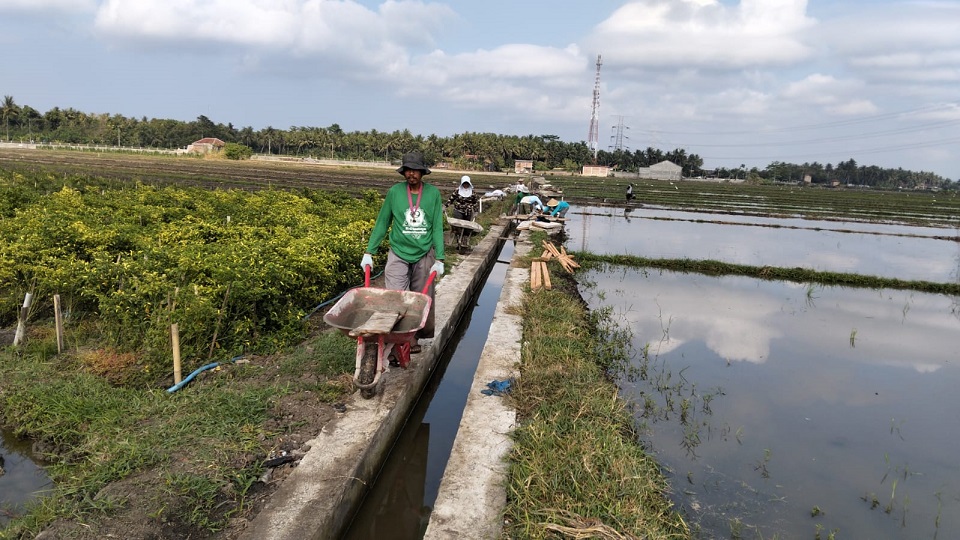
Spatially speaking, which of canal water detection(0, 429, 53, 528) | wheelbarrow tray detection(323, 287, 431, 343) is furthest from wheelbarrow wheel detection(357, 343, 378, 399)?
canal water detection(0, 429, 53, 528)

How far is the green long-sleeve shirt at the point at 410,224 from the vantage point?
4430mm

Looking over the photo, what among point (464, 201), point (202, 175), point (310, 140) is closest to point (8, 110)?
point (310, 140)

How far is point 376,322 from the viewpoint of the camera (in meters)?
3.91

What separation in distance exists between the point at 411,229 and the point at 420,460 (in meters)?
1.90

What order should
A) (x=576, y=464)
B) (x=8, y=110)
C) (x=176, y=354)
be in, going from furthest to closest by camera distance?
(x=8, y=110) < (x=176, y=354) < (x=576, y=464)

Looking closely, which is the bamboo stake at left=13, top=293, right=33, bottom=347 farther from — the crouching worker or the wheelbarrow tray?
the crouching worker

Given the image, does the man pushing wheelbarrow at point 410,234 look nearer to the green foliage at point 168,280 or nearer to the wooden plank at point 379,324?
the wooden plank at point 379,324

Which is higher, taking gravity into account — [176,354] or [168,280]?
[168,280]

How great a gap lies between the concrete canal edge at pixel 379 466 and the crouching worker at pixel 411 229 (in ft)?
2.17

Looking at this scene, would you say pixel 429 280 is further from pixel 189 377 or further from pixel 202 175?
pixel 202 175

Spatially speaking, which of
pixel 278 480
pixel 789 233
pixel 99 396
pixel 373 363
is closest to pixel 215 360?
pixel 99 396

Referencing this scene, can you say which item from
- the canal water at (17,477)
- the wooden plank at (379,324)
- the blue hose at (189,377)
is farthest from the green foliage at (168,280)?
the wooden plank at (379,324)

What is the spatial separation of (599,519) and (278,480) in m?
1.87

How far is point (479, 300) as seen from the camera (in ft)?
29.8
